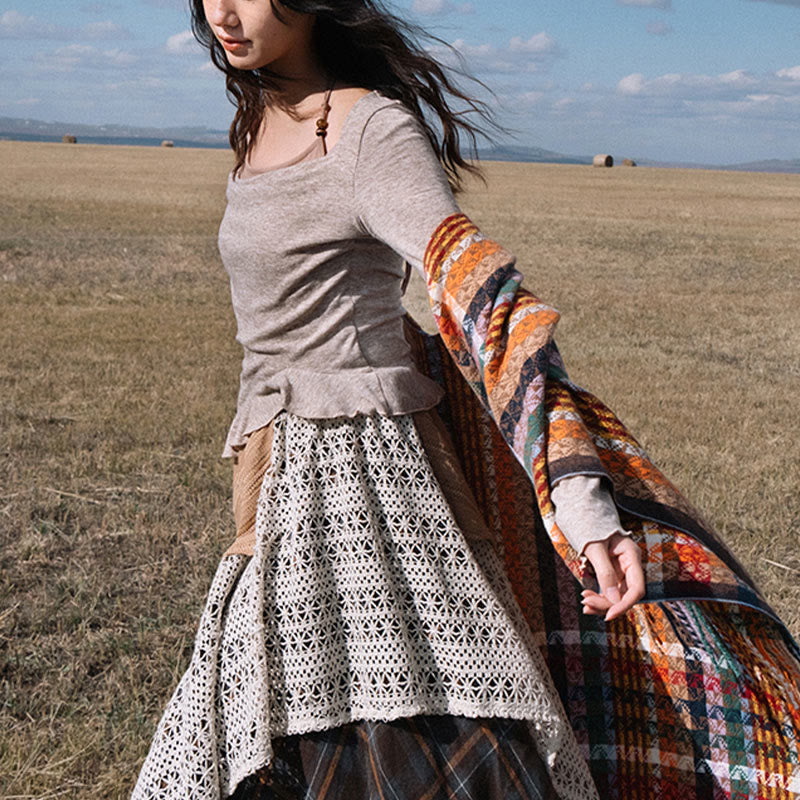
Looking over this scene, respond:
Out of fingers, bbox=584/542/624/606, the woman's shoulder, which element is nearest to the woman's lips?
the woman's shoulder

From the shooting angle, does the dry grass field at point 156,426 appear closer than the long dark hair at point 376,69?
No

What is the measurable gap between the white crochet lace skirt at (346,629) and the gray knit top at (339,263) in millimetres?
78

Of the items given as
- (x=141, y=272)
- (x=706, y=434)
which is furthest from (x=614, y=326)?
(x=141, y=272)

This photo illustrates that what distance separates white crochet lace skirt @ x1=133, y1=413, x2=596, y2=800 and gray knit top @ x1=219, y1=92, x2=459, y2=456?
8cm

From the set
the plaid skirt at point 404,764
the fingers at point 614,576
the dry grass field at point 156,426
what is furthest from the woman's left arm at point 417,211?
the dry grass field at point 156,426

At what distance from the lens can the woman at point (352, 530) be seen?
1791 mm

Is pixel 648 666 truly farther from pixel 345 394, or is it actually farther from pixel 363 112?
pixel 363 112

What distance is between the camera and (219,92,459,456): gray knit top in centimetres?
178

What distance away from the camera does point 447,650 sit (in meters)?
1.83

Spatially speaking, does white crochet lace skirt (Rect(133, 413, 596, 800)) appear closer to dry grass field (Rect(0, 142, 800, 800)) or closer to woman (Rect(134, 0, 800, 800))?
woman (Rect(134, 0, 800, 800))

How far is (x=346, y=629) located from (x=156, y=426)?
4.77 metres

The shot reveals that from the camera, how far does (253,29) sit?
1938 mm

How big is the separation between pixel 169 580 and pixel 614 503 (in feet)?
9.80

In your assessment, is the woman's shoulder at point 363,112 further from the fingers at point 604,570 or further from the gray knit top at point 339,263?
the fingers at point 604,570
